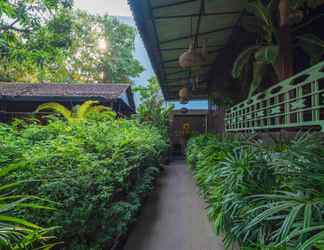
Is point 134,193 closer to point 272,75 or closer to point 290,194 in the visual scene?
point 290,194

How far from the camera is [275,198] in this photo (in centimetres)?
119

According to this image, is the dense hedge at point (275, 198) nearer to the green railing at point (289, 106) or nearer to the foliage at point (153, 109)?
the green railing at point (289, 106)

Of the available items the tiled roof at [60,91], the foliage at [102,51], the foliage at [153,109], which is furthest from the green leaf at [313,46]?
the foliage at [102,51]

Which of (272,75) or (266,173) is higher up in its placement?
(272,75)

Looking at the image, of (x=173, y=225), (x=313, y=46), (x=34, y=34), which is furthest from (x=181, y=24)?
(x=34, y=34)

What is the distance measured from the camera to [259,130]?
338cm

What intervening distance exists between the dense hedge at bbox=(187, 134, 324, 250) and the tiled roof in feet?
24.7

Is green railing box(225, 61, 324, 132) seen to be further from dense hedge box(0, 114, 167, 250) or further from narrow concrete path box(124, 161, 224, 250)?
dense hedge box(0, 114, 167, 250)

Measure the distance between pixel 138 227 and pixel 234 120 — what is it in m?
2.91

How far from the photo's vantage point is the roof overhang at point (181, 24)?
3.17 metres

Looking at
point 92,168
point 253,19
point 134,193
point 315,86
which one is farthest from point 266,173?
point 253,19

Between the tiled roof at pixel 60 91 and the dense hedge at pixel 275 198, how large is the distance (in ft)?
24.7

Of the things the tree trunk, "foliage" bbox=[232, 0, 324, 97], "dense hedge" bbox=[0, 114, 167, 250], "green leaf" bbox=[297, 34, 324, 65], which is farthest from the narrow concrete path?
"green leaf" bbox=[297, 34, 324, 65]

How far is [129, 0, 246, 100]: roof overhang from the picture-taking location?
317cm
